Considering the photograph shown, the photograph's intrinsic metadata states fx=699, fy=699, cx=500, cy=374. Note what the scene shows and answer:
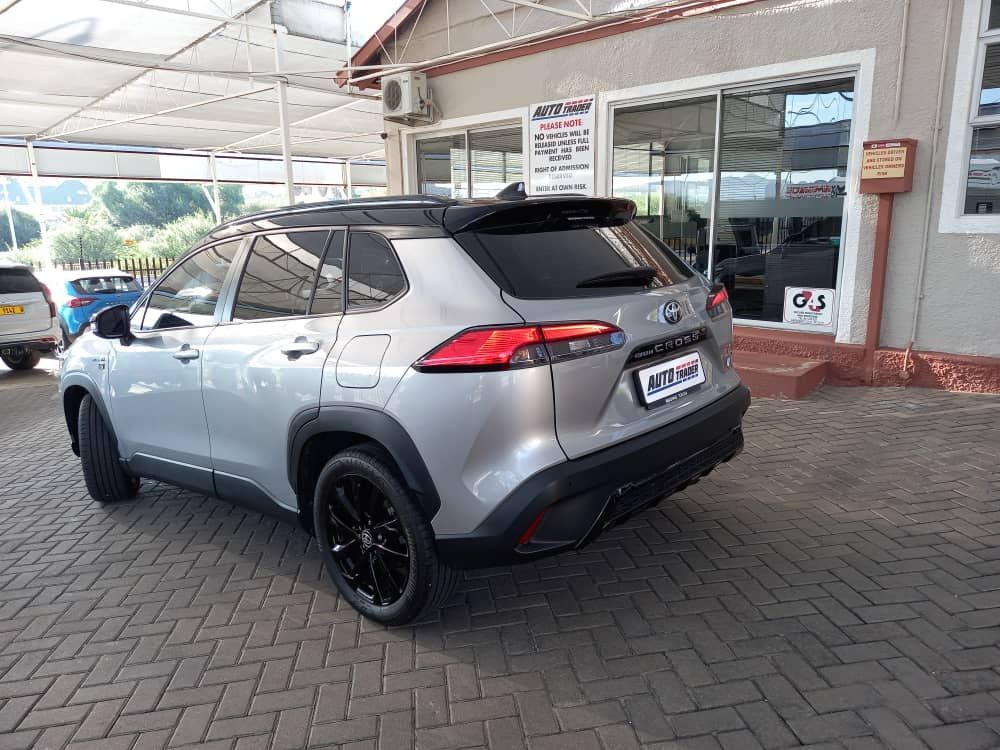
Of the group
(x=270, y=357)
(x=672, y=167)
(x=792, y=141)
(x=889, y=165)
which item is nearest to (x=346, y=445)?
(x=270, y=357)

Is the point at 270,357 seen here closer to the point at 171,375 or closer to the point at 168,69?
the point at 171,375

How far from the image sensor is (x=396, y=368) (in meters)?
2.68

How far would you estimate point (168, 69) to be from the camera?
37.3ft

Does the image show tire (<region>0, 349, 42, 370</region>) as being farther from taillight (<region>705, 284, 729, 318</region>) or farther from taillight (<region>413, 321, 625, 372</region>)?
taillight (<region>705, 284, 729, 318</region>)

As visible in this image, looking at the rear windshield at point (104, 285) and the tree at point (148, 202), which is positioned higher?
the tree at point (148, 202)

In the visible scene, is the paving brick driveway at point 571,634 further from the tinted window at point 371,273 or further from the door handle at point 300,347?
the tinted window at point 371,273

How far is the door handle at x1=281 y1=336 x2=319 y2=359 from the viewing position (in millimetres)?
3010

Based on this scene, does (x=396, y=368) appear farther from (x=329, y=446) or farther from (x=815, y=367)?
(x=815, y=367)

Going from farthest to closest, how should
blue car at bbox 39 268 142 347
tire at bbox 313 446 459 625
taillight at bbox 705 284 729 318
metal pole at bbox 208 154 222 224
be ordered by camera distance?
metal pole at bbox 208 154 222 224, blue car at bbox 39 268 142 347, taillight at bbox 705 284 729 318, tire at bbox 313 446 459 625

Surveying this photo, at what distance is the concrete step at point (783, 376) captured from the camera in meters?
6.23

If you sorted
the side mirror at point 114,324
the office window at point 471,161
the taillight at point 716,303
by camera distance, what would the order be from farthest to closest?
the office window at point 471,161 < the side mirror at point 114,324 < the taillight at point 716,303

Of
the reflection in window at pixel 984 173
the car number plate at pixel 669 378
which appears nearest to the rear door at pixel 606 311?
the car number plate at pixel 669 378

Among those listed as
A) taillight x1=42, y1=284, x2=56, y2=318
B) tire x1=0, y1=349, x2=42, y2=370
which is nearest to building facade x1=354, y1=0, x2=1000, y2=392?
taillight x1=42, y1=284, x2=56, y2=318

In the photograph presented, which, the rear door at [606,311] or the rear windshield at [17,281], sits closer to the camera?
the rear door at [606,311]
